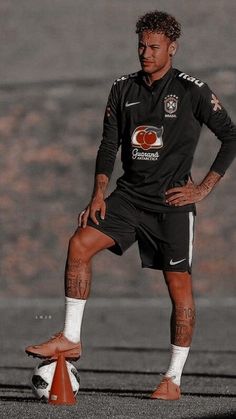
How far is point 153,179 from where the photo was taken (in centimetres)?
856

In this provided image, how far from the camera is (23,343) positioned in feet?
54.0

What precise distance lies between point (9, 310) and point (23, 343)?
1007 millimetres

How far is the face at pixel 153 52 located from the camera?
8469mm

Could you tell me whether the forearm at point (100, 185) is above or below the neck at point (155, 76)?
below

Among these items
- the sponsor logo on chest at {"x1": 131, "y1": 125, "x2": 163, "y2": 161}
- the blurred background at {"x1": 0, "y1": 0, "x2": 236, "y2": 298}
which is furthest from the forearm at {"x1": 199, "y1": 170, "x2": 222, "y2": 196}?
the blurred background at {"x1": 0, "y1": 0, "x2": 236, "y2": 298}

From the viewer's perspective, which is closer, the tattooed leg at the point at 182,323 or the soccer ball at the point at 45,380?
the soccer ball at the point at 45,380

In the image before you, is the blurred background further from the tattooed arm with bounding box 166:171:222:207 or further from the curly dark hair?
the curly dark hair

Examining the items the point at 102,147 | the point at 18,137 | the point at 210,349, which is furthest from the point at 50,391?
the point at 18,137

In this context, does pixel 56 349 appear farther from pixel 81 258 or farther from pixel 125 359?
pixel 125 359

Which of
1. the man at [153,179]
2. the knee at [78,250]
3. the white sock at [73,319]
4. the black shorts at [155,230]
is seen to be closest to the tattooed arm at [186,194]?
the man at [153,179]

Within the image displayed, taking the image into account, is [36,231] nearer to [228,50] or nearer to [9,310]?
[9,310]

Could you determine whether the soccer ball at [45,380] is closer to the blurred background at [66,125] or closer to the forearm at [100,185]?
the forearm at [100,185]

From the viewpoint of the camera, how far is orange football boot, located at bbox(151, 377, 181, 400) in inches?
339

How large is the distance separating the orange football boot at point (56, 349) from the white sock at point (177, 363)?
2.16 feet
